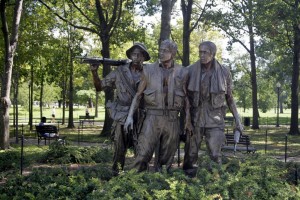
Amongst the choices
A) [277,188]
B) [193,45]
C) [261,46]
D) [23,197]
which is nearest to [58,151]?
[23,197]

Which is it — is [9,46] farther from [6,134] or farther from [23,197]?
[23,197]

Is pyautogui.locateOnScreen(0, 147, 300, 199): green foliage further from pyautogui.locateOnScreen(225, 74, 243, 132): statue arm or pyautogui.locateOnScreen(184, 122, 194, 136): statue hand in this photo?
pyautogui.locateOnScreen(225, 74, 243, 132): statue arm

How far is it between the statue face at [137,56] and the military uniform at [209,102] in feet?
3.10

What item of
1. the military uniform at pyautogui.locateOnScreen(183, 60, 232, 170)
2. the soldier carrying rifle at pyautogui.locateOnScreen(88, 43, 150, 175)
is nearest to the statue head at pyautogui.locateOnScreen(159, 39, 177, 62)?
the military uniform at pyautogui.locateOnScreen(183, 60, 232, 170)

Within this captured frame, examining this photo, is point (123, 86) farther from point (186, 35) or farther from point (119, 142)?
point (186, 35)

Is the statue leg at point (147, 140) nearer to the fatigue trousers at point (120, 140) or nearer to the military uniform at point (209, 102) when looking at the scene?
the military uniform at point (209, 102)

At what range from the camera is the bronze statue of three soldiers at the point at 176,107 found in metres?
6.34

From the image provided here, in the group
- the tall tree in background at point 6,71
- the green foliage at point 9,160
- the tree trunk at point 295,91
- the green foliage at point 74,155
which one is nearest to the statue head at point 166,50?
the green foliage at point 9,160

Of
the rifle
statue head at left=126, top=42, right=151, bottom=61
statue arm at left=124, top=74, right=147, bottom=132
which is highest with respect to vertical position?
statue head at left=126, top=42, right=151, bottom=61

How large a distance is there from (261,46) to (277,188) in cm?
2380

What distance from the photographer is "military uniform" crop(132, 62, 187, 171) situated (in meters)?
6.32

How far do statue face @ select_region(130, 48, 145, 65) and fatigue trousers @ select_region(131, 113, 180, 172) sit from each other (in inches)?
42.5

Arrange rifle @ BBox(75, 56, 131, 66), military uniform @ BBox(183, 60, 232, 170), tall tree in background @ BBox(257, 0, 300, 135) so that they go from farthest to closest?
1. tall tree in background @ BBox(257, 0, 300, 135)
2. rifle @ BBox(75, 56, 131, 66)
3. military uniform @ BBox(183, 60, 232, 170)

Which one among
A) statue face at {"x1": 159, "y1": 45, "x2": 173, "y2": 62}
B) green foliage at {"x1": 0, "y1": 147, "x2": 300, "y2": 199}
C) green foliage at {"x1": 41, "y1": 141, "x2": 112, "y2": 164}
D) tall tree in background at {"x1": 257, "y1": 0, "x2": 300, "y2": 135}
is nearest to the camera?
green foliage at {"x1": 0, "y1": 147, "x2": 300, "y2": 199}
